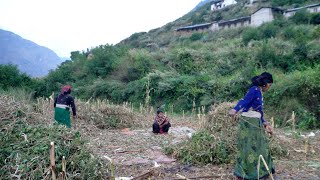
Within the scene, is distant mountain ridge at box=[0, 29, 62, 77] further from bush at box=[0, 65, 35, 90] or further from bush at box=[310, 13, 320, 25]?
bush at box=[310, 13, 320, 25]

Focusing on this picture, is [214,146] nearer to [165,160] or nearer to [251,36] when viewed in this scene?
[165,160]

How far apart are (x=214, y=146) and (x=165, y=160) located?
0.80m

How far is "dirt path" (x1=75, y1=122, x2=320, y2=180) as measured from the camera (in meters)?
4.46

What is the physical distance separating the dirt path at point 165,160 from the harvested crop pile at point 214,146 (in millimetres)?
143

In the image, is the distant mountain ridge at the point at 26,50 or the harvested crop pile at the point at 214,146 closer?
the harvested crop pile at the point at 214,146

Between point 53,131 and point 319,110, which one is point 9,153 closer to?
point 53,131

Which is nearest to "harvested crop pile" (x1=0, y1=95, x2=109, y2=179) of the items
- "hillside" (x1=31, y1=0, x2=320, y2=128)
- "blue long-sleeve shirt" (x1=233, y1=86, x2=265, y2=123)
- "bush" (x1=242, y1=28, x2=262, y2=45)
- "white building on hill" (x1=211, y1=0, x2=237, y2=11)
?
"blue long-sleeve shirt" (x1=233, y1=86, x2=265, y2=123)

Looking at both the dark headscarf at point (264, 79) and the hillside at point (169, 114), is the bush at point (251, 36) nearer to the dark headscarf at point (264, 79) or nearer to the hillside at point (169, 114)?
the hillside at point (169, 114)

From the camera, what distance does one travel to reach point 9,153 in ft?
11.8

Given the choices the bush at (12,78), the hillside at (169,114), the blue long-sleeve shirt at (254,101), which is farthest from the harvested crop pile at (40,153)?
→ the bush at (12,78)

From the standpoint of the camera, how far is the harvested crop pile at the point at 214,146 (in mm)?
4895

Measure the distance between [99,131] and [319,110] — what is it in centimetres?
665

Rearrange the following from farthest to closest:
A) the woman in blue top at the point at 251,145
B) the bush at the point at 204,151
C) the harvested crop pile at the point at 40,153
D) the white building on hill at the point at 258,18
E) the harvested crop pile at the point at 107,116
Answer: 1. the white building on hill at the point at 258,18
2. the harvested crop pile at the point at 107,116
3. the bush at the point at 204,151
4. the woman in blue top at the point at 251,145
5. the harvested crop pile at the point at 40,153

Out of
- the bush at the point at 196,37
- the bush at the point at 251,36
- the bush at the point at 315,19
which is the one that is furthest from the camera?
the bush at the point at 196,37
